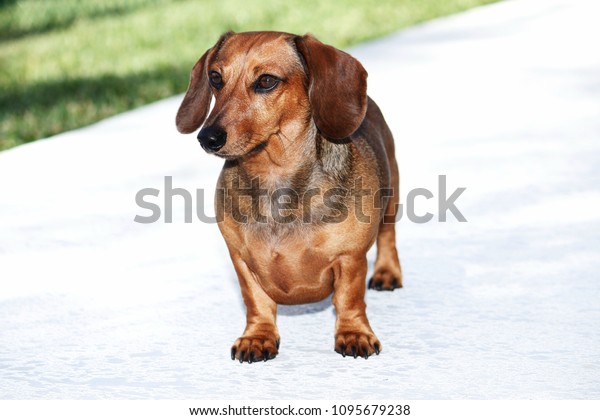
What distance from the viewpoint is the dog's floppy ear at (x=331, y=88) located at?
3.86 meters

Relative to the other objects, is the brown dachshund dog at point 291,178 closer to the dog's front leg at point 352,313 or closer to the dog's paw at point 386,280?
the dog's front leg at point 352,313

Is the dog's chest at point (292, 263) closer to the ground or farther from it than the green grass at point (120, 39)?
closer to the ground

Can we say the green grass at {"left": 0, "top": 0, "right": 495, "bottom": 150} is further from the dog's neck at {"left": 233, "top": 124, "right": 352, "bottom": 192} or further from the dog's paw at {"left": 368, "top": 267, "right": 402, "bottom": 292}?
the dog's neck at {"left": 233, "top": 124, "right": 352, "bottom": 192}

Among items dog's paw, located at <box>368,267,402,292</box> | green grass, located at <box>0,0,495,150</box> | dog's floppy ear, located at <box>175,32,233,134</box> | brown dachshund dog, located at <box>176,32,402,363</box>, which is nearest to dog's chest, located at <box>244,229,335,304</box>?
brown dachshund dog, located at <box>176,32,402,363</box>

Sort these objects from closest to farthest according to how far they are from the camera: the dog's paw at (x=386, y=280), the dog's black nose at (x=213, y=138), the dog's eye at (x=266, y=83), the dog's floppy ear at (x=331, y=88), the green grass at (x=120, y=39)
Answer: the dog's black nose at (x=213, y=138) → the dog's eye at (x=266, y=83) → the dog's floppy ear at (x=331, y=88) → the dog's paw at (x=386, y=280) → the green grass at (x=120, y=39)

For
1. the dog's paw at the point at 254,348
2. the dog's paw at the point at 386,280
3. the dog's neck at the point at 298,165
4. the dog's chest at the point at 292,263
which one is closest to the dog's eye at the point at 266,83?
the dog's neck at the point at 298,165

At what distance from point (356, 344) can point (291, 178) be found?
646 millimetres

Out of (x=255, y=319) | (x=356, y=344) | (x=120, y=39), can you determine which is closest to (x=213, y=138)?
(x=255, y=319)

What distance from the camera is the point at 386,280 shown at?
488 centimetres

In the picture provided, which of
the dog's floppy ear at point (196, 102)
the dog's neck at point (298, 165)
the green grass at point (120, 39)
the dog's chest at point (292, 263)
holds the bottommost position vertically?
the dog's chest at point (292, 263)

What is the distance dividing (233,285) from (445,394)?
156 centimetres

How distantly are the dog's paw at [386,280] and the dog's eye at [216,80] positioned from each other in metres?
1.39

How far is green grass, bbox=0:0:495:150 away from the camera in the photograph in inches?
376

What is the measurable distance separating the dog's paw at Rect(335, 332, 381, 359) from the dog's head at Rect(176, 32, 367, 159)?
29.2 inches
